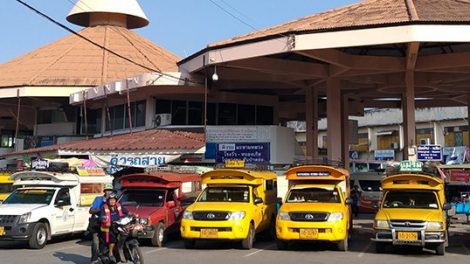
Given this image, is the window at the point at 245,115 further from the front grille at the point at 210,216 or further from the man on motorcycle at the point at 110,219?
the man on motorcycle at the point at 110,219

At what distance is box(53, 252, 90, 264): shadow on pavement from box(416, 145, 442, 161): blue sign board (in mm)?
16267

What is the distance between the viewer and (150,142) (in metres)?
29.0

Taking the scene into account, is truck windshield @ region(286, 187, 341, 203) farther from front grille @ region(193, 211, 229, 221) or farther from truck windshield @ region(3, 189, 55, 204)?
truck windshield @ region(3, 189, 55, 204)

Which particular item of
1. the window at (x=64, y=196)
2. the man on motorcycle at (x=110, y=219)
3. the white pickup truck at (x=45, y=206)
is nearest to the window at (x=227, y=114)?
the white pickup truck at (x=45, y=206)

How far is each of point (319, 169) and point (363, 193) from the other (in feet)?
51.3

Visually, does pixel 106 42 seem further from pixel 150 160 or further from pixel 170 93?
pixel 150 160

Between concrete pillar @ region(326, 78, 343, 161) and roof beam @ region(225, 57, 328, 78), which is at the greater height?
roof beam @ region(225, 57, 328, 78)

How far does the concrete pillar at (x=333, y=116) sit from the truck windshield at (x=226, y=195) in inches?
536

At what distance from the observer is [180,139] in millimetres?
29250

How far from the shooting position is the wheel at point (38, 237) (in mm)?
15586

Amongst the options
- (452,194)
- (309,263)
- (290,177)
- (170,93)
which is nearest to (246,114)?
(170,93)

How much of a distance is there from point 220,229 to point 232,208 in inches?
28.4

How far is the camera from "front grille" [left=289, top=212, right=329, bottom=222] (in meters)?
14.8

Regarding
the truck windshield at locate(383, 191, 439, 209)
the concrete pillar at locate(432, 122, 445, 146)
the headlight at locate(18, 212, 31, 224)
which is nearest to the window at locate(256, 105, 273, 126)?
the truck windshield at locate(383, 191, 439, 209)
